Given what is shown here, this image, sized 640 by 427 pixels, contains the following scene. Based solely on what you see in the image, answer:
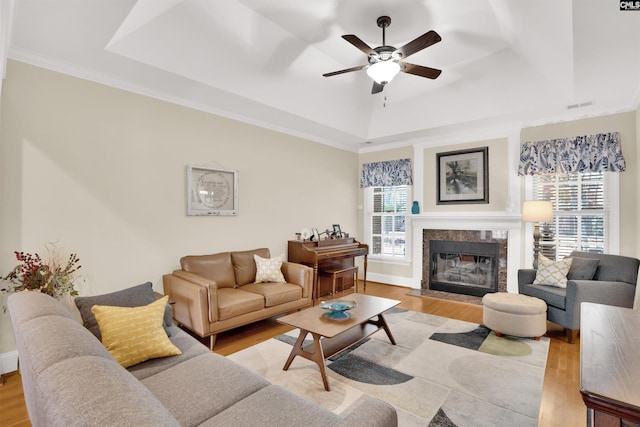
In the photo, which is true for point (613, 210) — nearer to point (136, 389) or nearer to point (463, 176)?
point (463, 176)

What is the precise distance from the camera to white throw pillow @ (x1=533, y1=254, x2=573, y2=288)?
12.2 feet

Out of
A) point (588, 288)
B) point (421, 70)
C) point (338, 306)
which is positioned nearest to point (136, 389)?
point (338, 306)

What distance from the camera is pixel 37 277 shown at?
256 centimetres

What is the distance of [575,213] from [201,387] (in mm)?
4994

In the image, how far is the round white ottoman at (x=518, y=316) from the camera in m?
3.33

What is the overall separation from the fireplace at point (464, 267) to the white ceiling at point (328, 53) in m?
1.95

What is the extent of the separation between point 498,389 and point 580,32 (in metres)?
2.83

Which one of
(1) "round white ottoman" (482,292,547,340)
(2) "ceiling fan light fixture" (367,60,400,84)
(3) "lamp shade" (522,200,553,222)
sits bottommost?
(1) "round white ottoman" (482,292,547,340)

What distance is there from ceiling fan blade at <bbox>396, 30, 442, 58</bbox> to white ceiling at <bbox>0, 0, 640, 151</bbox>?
631 millimetres

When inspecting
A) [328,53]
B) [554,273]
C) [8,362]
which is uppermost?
[328,53]

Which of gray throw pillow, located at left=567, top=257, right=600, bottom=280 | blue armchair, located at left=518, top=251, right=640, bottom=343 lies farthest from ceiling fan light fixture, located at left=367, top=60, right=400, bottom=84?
gray throw pillow, located at left=567, top=257, right=600, bottom=280

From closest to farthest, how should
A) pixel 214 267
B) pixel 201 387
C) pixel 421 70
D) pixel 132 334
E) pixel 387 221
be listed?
pixel 201 387, pixel 132 334, pixel 421 70, pixel 214 267, pixel 387 221

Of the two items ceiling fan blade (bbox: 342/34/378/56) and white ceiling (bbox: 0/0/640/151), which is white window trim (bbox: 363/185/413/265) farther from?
ceiling fan blade (bbox: 342/34/378/56)

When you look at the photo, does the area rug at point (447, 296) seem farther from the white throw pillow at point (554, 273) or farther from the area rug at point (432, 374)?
the area rug at point (432, 374)
